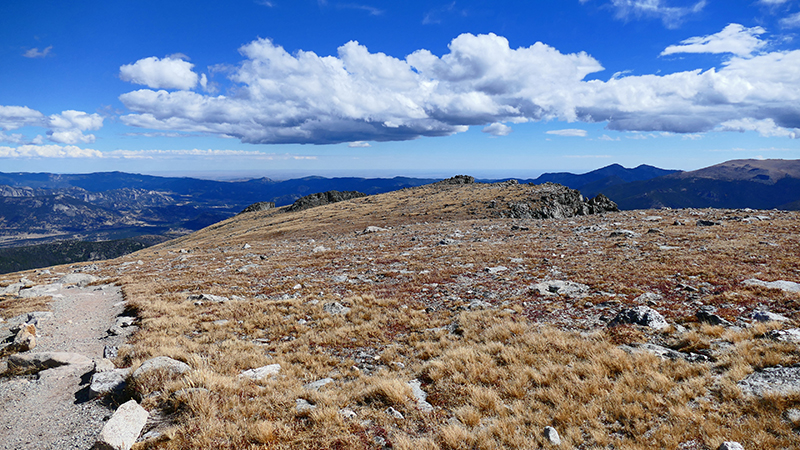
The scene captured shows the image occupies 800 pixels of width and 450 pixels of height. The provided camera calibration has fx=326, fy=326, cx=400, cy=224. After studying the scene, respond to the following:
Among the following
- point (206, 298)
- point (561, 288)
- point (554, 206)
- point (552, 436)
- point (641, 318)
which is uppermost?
point (554, 206)

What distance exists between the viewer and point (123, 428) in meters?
6.57

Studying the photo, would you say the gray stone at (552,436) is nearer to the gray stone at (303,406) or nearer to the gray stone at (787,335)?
the gray stone at (303,406)

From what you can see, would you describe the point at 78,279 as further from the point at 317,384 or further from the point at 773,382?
the point at 773,382

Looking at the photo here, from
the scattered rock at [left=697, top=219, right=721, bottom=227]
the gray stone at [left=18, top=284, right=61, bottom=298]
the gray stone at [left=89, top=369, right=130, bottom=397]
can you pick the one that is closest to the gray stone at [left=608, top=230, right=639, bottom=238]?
the scattered rock at [left=697, top=219, right=721, bottom=227]

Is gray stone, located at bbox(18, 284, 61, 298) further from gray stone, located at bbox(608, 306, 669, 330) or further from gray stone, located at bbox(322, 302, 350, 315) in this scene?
gray stone, located at bbox(608, 306, 669, 330)

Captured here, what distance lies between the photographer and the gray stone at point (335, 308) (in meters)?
14.8

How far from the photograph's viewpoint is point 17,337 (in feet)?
38.6

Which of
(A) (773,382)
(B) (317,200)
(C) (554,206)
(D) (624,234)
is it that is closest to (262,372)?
(A) (773,382)

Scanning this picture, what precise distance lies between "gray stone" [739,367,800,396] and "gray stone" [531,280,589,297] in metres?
7.06

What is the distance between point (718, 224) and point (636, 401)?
3156 centimetres

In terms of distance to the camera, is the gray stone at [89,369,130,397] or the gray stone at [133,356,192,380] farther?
the gray stone at [133,356,192,380]

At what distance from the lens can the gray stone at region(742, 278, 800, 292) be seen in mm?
12273

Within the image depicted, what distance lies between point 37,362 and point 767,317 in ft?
72.0

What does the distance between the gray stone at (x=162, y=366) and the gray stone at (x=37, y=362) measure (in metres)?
2.28
